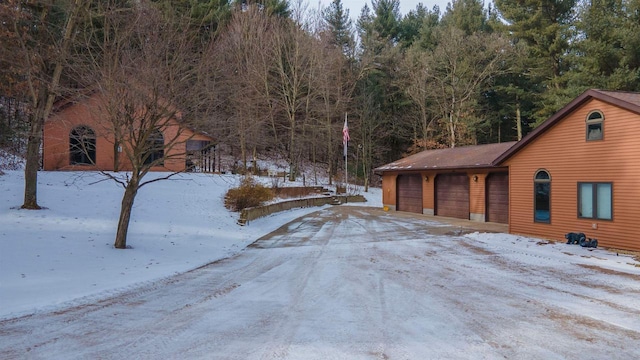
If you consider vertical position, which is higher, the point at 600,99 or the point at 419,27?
the point at 419,27

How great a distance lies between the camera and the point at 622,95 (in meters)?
12.5

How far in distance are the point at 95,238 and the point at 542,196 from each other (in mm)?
14339

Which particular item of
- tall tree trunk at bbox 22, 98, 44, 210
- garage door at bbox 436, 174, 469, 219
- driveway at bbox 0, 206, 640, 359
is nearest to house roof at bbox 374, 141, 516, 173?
garage door at bbox 436, 174, 469, 219

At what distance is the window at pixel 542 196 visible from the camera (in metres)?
14.3

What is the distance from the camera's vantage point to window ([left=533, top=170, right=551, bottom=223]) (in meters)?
14.3

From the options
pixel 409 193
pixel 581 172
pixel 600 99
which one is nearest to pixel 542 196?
pixel 581 172

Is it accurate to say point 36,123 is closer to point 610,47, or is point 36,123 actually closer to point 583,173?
point 583,173

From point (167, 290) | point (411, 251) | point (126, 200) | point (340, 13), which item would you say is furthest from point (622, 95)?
point (340, 13)

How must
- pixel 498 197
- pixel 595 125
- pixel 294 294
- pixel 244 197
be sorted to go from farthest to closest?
pixel 498 197 < pixel 244 197 < pixel 595 125 < pixel 294 294

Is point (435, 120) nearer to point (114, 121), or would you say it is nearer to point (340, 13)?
point (340, 13)

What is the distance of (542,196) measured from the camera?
47.6 ft

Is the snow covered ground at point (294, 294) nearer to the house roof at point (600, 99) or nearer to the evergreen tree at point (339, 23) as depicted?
the house roof at point (600, 99)

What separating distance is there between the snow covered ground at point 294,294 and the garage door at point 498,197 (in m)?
5.11

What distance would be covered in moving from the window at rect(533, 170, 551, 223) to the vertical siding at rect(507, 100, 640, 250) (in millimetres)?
171
